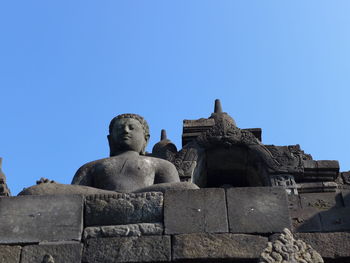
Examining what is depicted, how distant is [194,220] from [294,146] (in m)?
4.98

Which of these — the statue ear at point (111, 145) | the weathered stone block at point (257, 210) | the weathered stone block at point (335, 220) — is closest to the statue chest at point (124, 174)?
the statue ear at point (111, 145)

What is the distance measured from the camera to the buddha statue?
300 inches

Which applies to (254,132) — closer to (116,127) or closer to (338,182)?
(338,182)

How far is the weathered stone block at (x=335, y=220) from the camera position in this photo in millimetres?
7480

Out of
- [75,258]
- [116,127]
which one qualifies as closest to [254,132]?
[116,127]

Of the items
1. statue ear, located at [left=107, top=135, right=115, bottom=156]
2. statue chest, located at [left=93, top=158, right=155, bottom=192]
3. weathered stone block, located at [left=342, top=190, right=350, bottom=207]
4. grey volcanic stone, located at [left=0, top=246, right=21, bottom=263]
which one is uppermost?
statue ear, located at [left=107, top=135, right=115, bottom=156]

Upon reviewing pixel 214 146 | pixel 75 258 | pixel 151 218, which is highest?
pixel 214 146

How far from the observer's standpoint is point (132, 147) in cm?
947

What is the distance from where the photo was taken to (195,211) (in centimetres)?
702

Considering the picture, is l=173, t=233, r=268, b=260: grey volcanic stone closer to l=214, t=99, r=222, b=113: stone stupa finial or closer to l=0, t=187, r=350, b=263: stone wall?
l=0, t=187, r=350, b=263: stone wall

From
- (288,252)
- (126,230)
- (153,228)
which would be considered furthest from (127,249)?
(288,252)

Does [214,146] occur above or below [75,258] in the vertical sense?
above

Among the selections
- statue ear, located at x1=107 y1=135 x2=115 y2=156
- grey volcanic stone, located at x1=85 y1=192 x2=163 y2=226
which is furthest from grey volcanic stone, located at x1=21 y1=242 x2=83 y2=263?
statue ear, located at x1=107 y1=135 x2=115 y2=156

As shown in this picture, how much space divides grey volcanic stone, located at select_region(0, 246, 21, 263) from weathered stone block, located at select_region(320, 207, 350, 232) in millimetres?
3300
